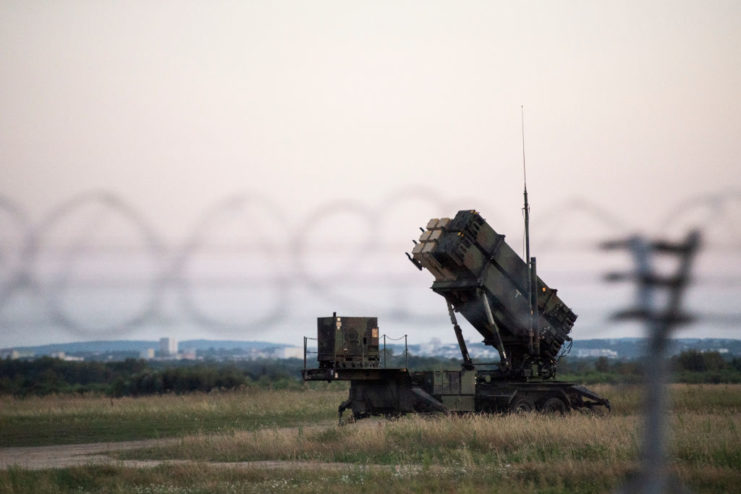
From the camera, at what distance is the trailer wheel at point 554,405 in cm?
3005

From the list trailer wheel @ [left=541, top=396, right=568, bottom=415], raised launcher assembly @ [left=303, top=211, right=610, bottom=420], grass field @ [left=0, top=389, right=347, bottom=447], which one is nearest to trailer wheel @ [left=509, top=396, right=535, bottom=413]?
raised launcher assembly @ [left=303, top=211, right=610, bottom=420]

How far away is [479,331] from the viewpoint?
102 ft

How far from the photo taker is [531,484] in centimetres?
1633

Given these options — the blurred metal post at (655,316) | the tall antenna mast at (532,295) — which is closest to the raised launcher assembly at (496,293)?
the tall antenna mast at (532,295)

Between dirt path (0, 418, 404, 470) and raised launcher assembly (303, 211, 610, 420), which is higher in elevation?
raised launcher assembly (303, 211, 610, 420)

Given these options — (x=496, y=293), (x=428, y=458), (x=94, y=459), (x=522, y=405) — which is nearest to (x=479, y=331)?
(x=496, y=293)

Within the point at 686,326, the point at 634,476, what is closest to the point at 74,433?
the point at 634,476

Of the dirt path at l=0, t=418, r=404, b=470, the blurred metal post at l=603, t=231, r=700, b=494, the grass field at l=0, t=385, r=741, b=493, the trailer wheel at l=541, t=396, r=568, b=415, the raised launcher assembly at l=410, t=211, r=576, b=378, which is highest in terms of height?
the raised launcher assembly at l=410, t=211, r=576, b=378

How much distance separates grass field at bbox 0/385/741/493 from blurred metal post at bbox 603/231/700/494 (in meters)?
7.65

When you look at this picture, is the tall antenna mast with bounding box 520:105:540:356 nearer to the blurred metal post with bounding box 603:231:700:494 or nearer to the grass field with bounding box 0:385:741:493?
the grass field with bounding box 0:385:741:493

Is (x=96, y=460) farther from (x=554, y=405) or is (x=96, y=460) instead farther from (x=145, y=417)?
(x=145, y=417)

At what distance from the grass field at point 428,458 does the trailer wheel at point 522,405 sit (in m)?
1.53

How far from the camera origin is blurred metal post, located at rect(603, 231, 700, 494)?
5398 millimetres

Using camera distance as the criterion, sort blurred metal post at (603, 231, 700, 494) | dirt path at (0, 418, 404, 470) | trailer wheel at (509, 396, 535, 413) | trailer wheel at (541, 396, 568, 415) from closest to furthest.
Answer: blurred metal post at (603, 231, 700, 494), dirt path at (0, 418, 404, 470), trailer wheel at (509, 396, 535, 413), trailer wheel at (541, 396, 568, 415)
